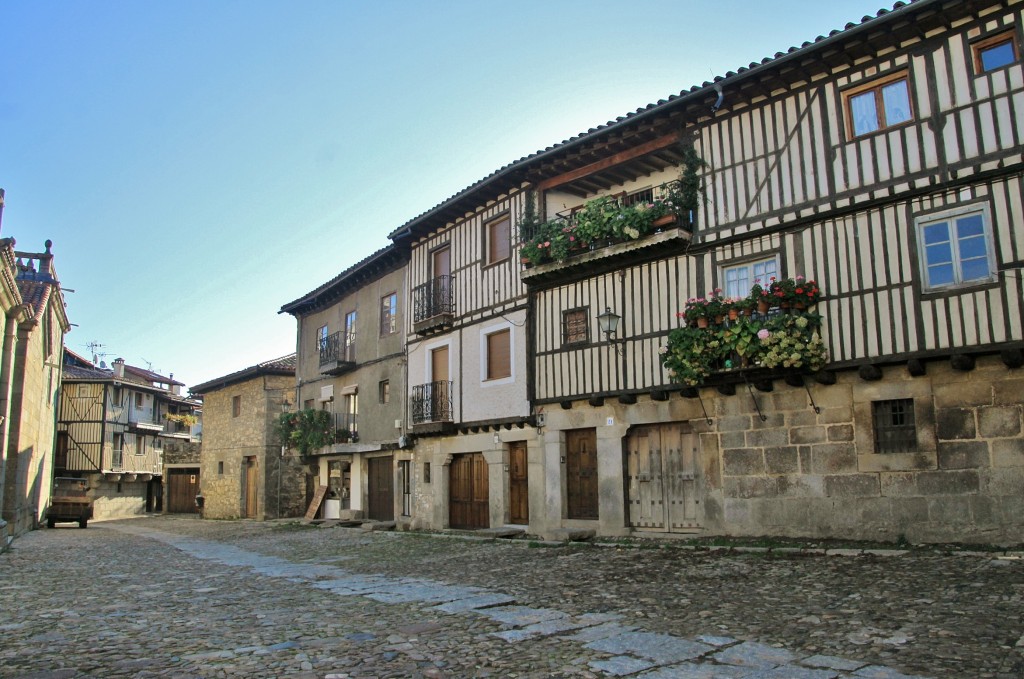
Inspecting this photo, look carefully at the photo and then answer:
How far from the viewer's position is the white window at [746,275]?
12758mm

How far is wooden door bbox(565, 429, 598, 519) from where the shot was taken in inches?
605

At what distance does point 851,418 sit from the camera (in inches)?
448

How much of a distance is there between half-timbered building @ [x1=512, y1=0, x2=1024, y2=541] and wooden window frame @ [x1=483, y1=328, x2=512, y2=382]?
7.88 feet

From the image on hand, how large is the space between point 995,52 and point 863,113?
1821 millimetres

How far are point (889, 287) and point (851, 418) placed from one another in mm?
2010

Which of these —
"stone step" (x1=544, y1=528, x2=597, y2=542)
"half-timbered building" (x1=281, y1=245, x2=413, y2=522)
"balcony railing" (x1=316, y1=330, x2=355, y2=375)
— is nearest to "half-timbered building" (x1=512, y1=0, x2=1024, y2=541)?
"stone step" (x1=544, y1=528, x2=597, y2=542)

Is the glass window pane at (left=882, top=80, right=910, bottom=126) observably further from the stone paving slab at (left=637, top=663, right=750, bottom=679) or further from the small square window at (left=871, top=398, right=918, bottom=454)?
the stone paving slab at (left=637, top=663, right=750, bottom=679)

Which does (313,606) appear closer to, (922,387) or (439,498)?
(922,387)

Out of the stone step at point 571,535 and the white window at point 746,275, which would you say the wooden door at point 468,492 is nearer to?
the stone step at point 571,535

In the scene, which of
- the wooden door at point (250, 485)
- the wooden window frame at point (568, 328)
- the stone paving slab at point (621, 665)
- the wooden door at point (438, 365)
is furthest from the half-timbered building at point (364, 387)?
the stone paving slab at point (621, 665)

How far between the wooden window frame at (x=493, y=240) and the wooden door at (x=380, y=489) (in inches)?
302

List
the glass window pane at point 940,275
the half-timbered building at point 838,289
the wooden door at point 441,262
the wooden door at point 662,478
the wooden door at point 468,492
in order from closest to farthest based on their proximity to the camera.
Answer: the half-timbered building at point 838,289, the glass window pane at point 940,275, the wooden door at point 662,478, the wooden door at point 468,492, the wooden door at point 441,262

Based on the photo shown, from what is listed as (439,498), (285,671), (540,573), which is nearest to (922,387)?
(540,573)

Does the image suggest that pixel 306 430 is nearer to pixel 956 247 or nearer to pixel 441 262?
pixel 441 262
